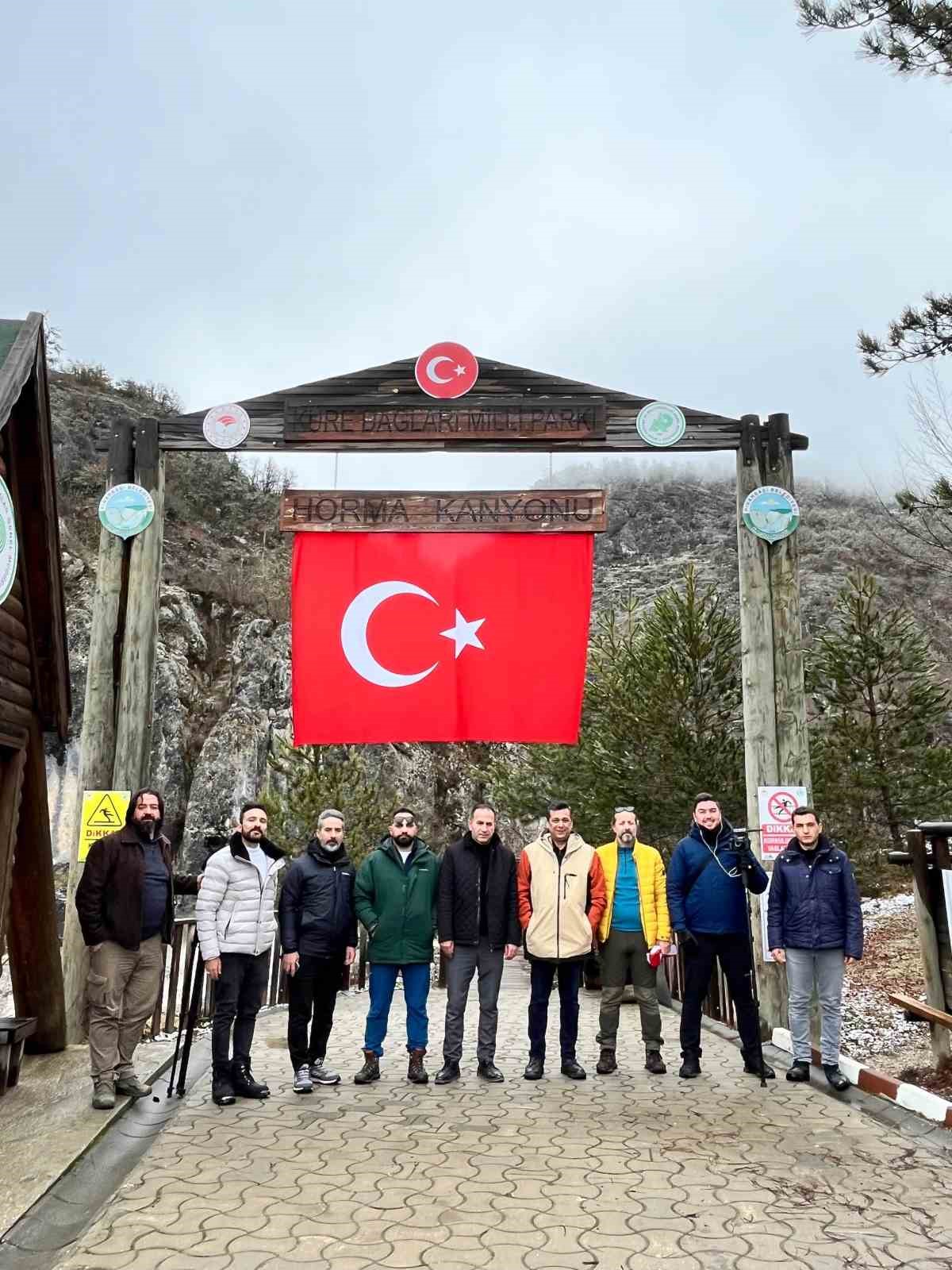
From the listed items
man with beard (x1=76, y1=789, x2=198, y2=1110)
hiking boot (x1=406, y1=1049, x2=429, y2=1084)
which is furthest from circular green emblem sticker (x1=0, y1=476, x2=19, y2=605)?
hiking boot (x1=406, y1=1049, x2=429, y2=1084)

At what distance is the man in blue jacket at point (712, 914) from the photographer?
22.1 ft

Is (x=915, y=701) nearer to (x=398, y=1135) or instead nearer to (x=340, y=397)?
(x=340, y=397)

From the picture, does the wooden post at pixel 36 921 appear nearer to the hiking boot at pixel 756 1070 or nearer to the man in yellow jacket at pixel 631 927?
the man in yellow jacket at pixel 631 927

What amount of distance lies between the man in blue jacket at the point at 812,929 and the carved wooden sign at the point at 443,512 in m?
3.12

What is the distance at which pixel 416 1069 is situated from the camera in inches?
260

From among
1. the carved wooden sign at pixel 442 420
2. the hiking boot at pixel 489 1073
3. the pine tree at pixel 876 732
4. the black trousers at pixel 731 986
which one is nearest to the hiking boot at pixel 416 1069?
the hiking boot at pixel 489 1073

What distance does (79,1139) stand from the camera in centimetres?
490

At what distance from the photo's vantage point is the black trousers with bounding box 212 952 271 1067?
5988 millimetres

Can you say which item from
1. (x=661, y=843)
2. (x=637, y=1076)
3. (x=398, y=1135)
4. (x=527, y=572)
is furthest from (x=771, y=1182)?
(x=661, y=843)

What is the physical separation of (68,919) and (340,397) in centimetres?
500

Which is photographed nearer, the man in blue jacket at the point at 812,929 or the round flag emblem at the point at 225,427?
the man in blue jacket at the point at 812,929

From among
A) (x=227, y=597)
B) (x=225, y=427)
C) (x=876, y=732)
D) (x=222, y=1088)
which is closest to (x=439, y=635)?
(x=225, y=427)

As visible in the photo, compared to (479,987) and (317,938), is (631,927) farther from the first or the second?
(317,938)

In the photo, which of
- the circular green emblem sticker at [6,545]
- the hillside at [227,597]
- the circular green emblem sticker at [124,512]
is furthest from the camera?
the hillside at [227,597]
